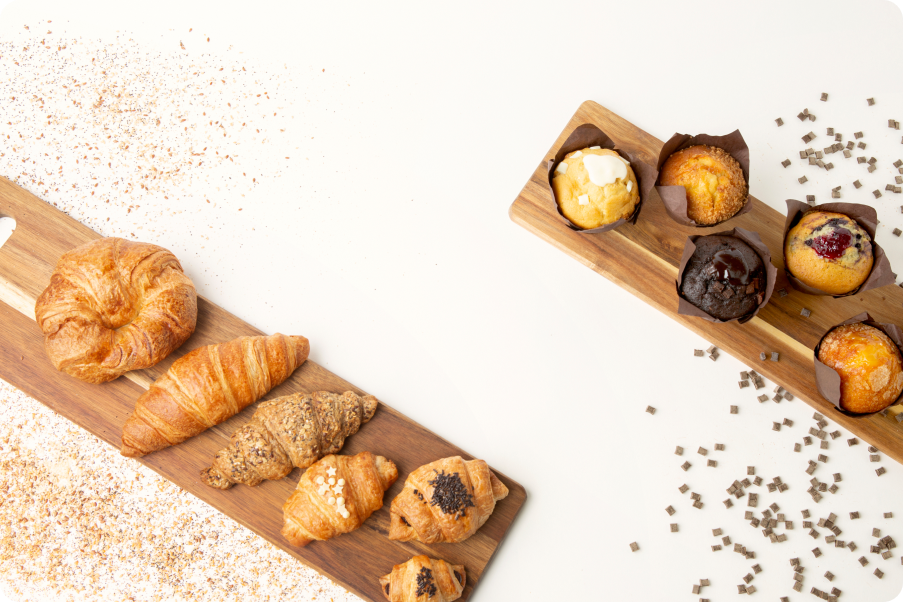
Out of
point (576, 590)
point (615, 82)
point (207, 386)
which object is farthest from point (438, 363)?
point (615, 82)

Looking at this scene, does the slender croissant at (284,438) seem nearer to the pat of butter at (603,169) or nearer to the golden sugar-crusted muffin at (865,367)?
the pat of butter at (603,169)

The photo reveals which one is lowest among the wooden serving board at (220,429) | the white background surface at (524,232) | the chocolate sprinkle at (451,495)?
the wooden serving board at (220,429)

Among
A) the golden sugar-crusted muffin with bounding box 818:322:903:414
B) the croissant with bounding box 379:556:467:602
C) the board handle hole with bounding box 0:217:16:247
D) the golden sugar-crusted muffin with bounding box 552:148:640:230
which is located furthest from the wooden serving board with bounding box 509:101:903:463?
the board handle hole with bounding box 0:217:16:247

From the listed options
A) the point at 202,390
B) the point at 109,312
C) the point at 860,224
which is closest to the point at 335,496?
the point at 202,390

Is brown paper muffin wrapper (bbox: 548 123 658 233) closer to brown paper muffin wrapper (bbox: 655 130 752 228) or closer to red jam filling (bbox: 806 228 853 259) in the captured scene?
brown paper muffin wrapper (bbox: 655 130 752 228)

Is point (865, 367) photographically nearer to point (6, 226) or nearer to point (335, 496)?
point (335, 496)

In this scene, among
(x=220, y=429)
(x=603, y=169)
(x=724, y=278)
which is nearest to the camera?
(x=724, y=278)

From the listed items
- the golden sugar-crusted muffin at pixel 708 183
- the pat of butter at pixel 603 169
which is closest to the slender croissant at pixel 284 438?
the pat of butter at pixel 603 169
